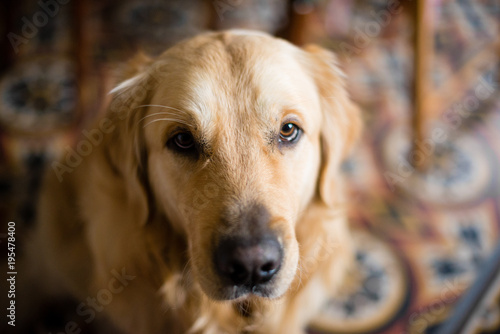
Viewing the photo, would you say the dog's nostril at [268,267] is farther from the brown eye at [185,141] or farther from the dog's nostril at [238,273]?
the brown eye at [185,141]

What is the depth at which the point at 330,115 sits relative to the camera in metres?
1.45

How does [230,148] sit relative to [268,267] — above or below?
above

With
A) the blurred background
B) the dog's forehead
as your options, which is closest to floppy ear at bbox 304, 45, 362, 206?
the dog's forehead

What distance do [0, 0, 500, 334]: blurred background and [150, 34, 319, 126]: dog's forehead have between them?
937 mm

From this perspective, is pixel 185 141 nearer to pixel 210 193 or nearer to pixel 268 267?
pixel 210 193

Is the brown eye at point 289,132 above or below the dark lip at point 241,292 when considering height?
above

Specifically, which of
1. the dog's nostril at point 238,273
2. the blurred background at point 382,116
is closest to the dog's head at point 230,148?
the dog's nostril at point 238,273

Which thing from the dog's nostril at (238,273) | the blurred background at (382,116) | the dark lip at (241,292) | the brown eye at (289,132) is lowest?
the blurred background at (382,116)

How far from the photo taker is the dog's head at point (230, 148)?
109cm

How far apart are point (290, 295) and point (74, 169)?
103 cm

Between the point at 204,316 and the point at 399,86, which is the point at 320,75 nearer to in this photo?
the point at 204,316

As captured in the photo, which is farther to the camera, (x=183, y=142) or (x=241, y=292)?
(x=183, y=142)

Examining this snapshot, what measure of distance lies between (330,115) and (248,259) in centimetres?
67

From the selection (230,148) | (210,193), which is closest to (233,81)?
(230,148)
